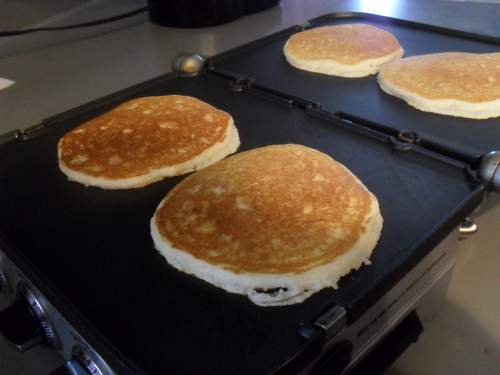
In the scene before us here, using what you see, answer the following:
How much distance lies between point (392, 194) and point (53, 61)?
110 cm

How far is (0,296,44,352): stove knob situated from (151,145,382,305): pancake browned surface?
0.62ft

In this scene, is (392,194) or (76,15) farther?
(76,15)

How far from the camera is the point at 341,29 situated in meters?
1.25

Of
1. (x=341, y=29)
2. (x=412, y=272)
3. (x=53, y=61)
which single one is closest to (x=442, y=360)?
(x=412, y=272)

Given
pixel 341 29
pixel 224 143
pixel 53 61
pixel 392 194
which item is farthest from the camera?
pixel 53 61

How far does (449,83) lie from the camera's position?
0.97 metres

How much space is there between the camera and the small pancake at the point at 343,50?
3.60 feet

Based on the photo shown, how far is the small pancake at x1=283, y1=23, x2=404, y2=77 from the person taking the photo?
1098 mm

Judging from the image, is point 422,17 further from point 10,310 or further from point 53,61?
point 10,310

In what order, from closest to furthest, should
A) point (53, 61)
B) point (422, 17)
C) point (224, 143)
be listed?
point (224, 143), point (53, 61), point (422, 17)

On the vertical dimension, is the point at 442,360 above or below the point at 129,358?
below

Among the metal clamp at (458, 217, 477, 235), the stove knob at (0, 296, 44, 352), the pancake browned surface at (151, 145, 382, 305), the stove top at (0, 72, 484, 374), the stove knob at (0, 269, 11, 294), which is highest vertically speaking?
the pancake browned surface at (151, 145, 382, 305)

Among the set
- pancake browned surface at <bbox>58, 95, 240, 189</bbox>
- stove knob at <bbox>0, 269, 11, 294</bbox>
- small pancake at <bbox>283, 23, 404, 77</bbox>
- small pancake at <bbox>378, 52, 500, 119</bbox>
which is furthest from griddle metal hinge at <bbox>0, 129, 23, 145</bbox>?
small pancake at <bbox>378, 52, 500, 119</bbox>

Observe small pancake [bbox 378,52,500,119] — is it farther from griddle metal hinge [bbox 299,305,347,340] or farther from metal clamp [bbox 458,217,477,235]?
griddle metal hinge [bbox 299,305,347,340]
